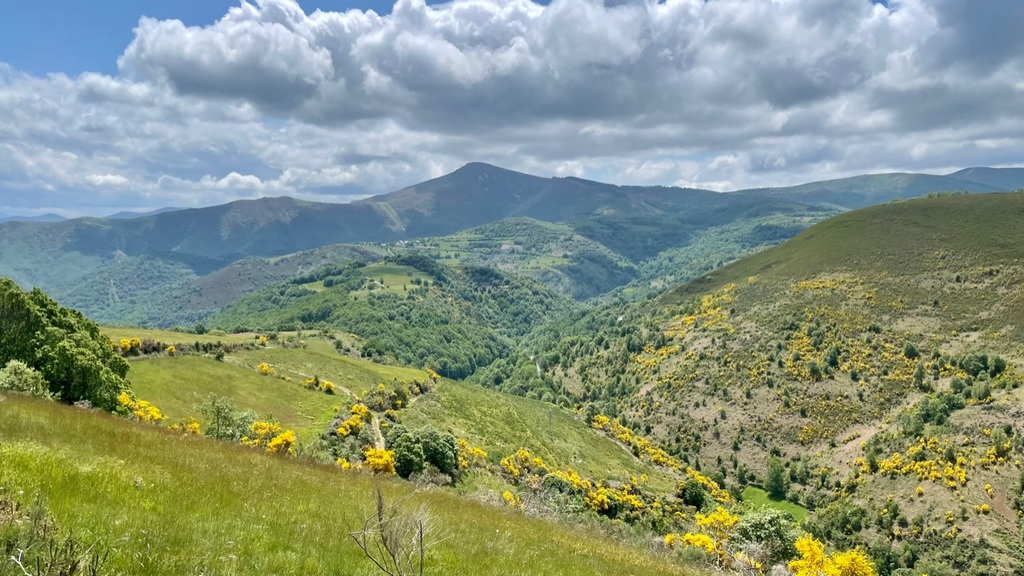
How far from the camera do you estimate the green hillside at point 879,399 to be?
311 feet

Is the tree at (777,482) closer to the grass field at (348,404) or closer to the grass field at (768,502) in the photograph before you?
the grass field at (768,502)

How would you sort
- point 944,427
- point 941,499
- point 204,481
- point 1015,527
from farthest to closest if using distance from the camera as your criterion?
point 944,427
point 941,499
point 1015,527
point 204,481

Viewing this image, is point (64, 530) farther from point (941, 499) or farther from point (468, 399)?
point (941, 499)

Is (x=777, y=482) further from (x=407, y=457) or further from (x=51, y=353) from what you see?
(x=51, y=353)

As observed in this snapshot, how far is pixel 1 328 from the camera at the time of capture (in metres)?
39.1

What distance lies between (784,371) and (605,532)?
15446 cm

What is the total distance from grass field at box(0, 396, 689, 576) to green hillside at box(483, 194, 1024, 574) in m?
100

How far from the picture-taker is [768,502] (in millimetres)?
121062

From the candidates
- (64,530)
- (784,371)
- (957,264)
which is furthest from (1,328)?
(957,264)

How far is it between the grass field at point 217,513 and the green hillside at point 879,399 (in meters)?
100

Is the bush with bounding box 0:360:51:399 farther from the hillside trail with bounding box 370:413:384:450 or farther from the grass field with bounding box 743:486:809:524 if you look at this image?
the grass field with bounding box 743:486:809:524

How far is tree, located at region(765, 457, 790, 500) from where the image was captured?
408 feet

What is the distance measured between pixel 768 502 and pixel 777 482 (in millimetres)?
6377

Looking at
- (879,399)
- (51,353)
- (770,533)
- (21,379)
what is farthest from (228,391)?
(879,399)
